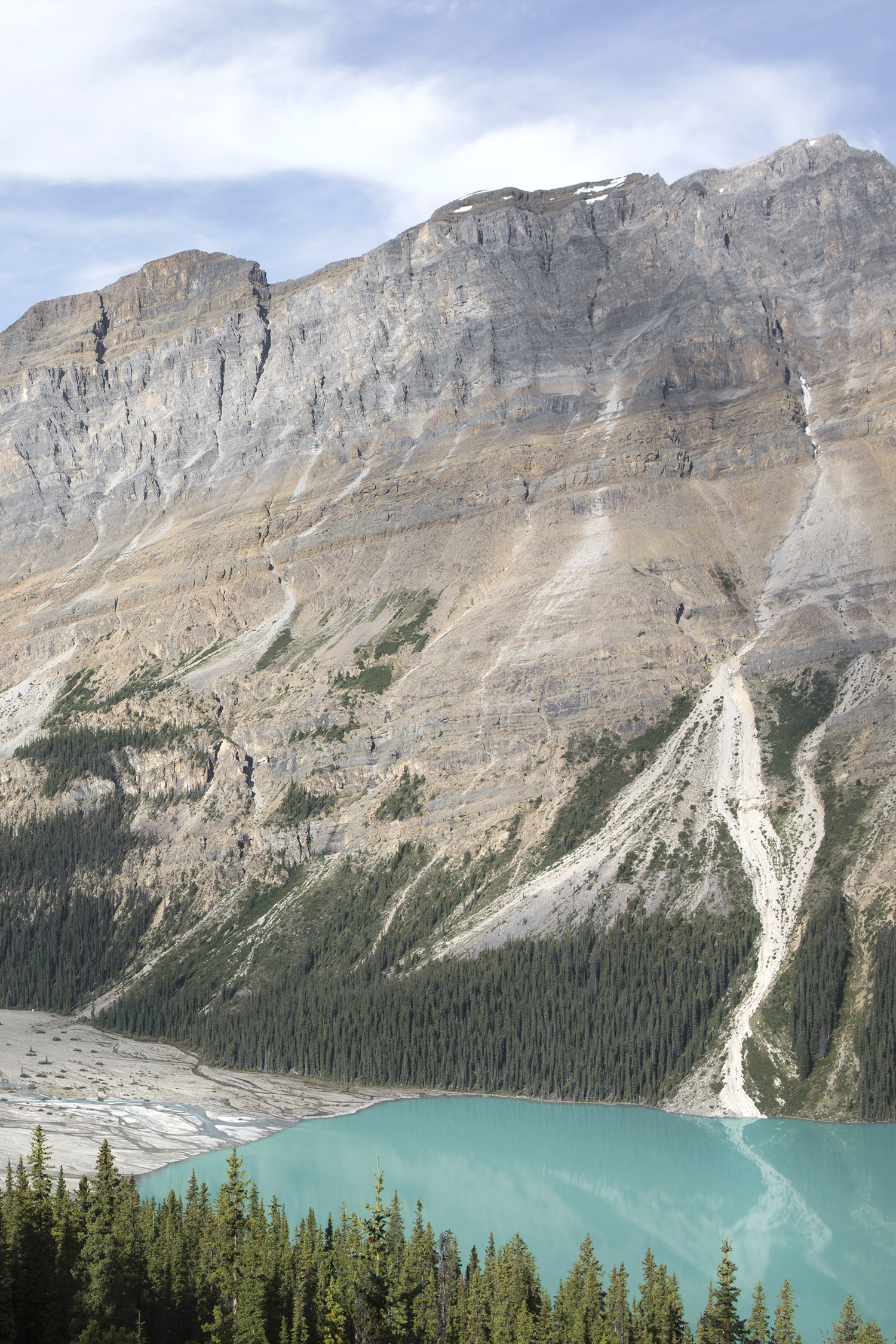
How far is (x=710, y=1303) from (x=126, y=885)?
13017 centimetres

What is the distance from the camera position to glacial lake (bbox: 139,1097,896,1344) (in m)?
73.4

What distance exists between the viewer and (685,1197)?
8556cm

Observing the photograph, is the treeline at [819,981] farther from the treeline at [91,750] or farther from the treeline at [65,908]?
the treeline at [91,750]

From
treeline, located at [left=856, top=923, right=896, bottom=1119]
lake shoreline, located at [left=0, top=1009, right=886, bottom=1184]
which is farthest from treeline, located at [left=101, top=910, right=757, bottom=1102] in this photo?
treeline, located at [left=856, top=923, right=896, bottom=1119]

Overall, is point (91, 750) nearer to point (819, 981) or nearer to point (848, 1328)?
point (819, 981)

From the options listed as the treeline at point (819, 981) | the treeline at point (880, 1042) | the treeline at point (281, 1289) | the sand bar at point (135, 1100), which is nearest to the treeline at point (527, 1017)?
the sand bar at point (135, 1100)

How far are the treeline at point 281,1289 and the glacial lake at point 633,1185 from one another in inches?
413

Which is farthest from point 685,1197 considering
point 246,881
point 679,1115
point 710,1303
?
point 246,881

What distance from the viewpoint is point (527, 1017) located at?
12062 centimetres

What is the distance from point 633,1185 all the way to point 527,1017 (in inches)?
1281

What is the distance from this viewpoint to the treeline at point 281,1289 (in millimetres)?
47125

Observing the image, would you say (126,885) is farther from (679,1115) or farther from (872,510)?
(872,510)

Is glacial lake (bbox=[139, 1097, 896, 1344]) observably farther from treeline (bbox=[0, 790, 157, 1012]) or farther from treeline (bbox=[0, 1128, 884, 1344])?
treeline (bbox=[0, 790, 157, 1012])

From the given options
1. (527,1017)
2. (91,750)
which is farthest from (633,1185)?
(91,750)
